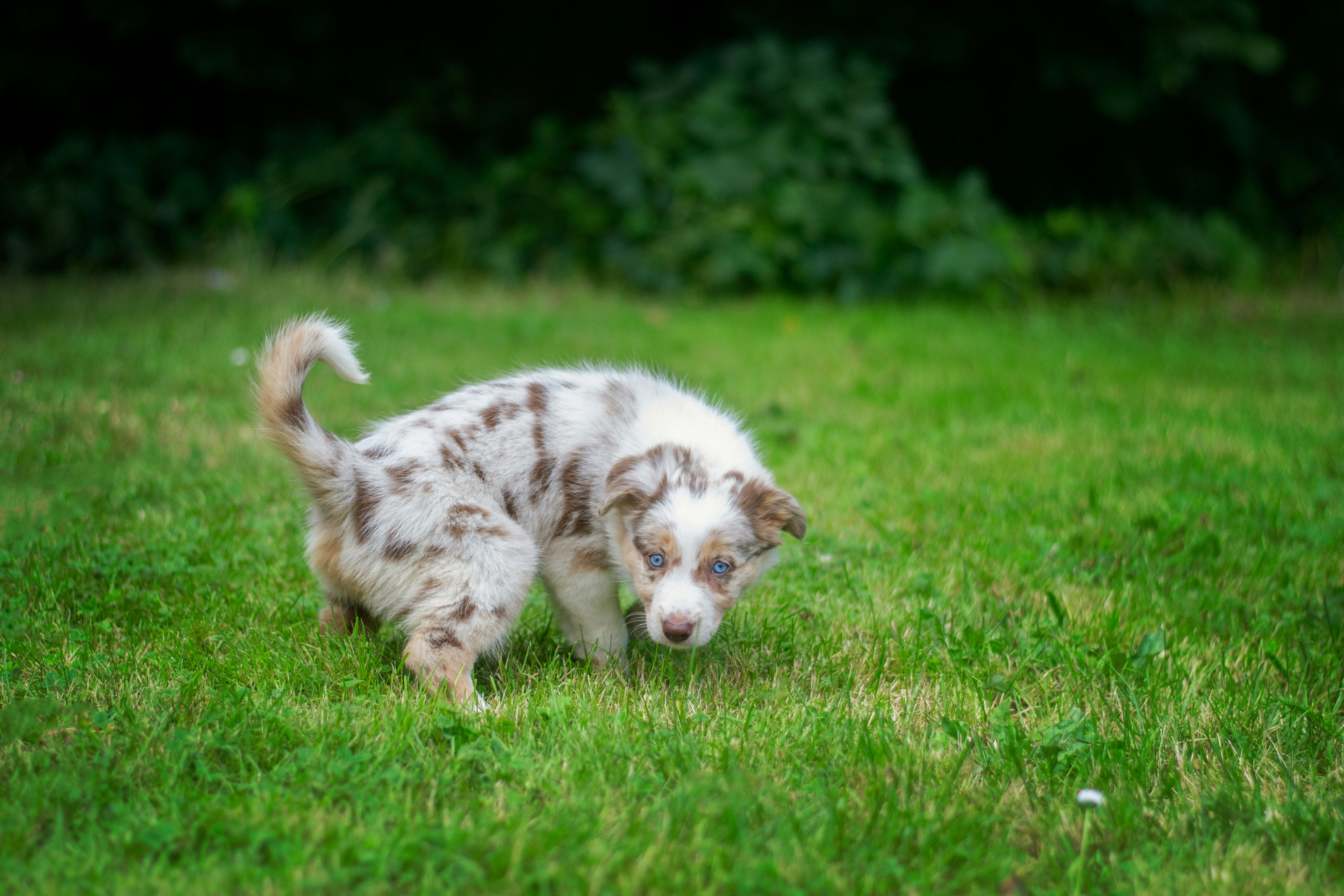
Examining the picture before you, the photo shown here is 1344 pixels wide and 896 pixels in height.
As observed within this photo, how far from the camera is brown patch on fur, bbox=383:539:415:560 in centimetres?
300

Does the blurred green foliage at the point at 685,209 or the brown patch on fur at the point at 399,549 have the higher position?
the blurred green foliage at the point at 685,209

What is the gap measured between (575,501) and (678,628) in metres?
0.62

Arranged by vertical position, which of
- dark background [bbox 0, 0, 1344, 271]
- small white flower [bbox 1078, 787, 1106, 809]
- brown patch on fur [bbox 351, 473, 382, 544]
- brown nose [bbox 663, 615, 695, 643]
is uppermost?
dark background [bbox 0, 0, 1344, 271]

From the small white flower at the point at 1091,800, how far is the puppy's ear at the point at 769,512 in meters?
1.02

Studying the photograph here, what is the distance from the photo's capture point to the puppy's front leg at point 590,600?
3.28 metres

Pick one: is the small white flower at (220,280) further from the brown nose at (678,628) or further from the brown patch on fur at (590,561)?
the brown nose at (678,628)

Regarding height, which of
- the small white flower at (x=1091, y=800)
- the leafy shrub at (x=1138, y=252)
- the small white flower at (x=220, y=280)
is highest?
the leafy shrub at (x=1138, y=252)

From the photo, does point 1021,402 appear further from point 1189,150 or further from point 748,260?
point 1189,150

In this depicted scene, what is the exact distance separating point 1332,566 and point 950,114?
837 centimetres

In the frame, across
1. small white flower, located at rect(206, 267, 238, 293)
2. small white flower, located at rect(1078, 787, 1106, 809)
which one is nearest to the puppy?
small white flower, located at rect(1078, 787, 1106, 809)

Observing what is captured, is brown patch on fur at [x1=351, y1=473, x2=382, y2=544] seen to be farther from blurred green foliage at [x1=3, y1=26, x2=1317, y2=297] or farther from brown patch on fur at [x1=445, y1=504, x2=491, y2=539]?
blurred green foliage at [x1=3, y1=26, x2=1317, y2=297]

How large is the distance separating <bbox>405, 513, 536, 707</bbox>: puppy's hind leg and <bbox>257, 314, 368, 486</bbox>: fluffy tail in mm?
456

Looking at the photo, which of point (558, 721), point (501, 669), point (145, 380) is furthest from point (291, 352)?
point (145, 380)

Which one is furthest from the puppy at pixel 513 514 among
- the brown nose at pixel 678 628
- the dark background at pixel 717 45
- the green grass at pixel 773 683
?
the dark background at pixel 717 45
